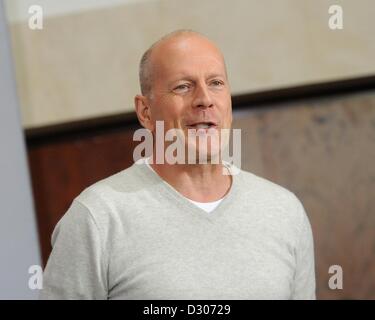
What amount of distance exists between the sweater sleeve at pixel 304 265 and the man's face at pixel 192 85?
0.18 m

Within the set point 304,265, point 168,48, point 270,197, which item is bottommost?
point 304,265

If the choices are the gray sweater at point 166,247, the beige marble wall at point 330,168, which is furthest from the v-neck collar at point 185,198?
the beige marble wall at point 330,168

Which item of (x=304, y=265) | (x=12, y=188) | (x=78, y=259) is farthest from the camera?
(x=12, y=188)

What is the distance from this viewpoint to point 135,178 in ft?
3.29

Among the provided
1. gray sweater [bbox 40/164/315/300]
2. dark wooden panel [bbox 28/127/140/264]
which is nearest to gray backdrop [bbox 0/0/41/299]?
dark wooden panel [bbox 28/127/140/264]

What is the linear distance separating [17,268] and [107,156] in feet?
0.92

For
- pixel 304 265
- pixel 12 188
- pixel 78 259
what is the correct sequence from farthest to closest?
pixel 12 188, pixel 304 265, pixel 78 259

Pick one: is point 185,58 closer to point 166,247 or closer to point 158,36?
point 166,247

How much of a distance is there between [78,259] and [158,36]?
64 centimetres

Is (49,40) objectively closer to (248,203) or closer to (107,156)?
(107,156)

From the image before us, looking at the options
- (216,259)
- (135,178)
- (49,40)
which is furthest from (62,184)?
(216,259)

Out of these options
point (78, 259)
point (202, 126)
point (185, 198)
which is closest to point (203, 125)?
point (202, 126)

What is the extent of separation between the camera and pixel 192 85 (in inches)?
38.4

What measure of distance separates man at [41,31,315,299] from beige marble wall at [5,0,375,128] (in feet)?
1.33
